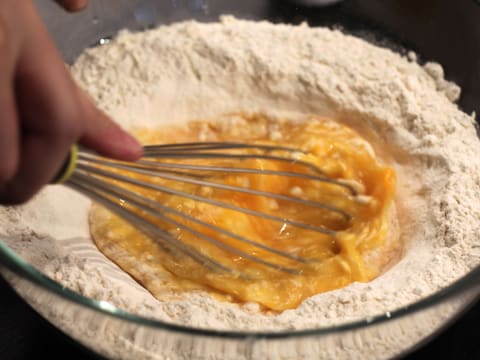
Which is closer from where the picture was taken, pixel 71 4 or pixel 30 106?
pixel 30 106

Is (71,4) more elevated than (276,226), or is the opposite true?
(71,4)

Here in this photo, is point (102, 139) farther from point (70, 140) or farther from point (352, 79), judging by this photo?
point (352, 79)

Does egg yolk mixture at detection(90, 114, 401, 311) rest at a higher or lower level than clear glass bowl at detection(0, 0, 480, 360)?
lower

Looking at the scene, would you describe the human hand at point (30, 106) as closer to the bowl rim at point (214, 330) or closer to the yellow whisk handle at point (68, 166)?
the yellow whisk handle at point (68, 166)

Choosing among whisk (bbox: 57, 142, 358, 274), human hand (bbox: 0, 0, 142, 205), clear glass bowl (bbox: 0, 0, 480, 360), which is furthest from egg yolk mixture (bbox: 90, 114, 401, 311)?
human hand (bbox: 0, 0, 142, 205)

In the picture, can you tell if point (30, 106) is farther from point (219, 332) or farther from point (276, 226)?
point (276, 226)

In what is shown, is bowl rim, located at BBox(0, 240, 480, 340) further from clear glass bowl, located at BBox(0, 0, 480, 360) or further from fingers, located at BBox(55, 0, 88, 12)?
fingers, located at BBox(55, 0, 88, 12)

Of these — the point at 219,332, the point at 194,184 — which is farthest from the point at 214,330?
the point at 194,184
